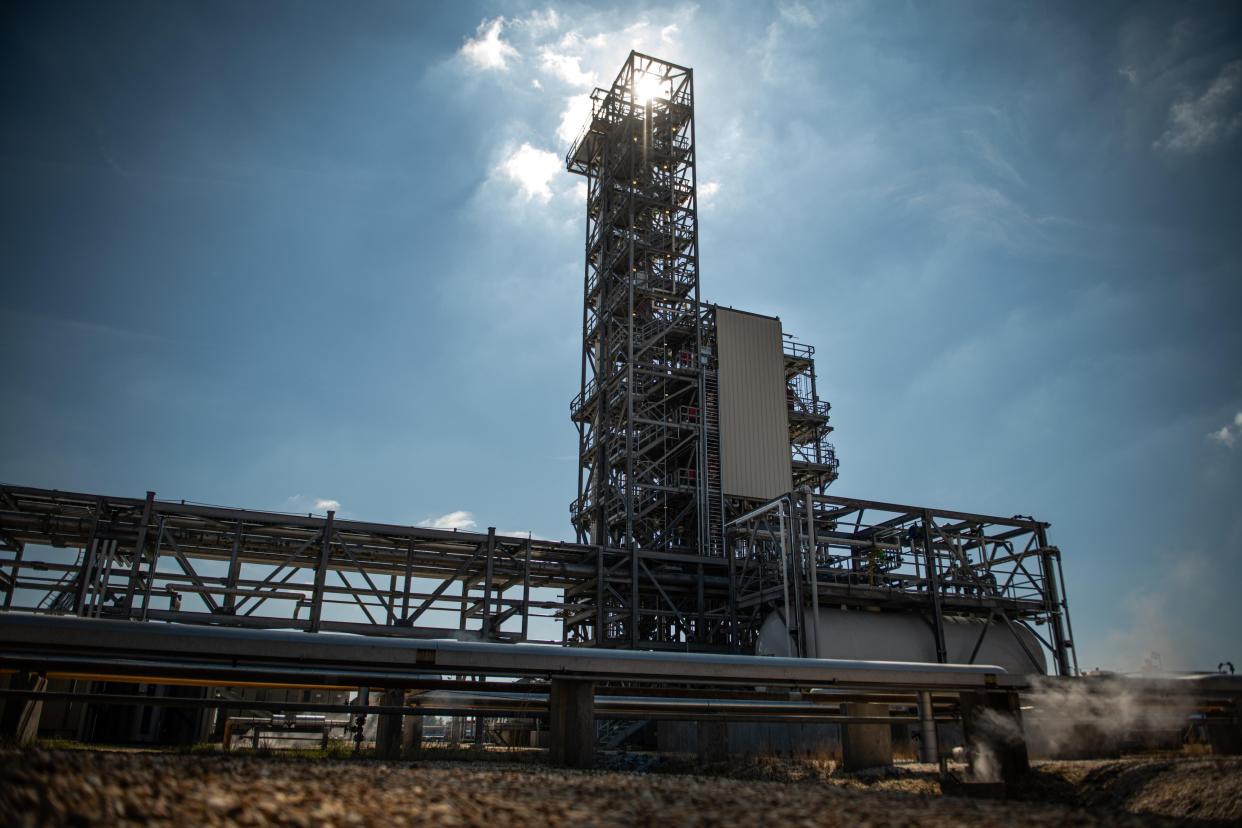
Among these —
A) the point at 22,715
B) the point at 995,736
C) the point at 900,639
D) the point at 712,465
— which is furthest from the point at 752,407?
the point at 22,715

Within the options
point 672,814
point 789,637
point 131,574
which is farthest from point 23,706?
point 789,637

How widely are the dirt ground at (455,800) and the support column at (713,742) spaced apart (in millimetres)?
6201

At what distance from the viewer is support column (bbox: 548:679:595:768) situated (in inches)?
428

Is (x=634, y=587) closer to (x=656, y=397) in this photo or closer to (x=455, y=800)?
(x=656, y=397)

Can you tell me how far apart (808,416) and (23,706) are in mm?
32665

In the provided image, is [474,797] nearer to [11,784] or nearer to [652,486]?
[11,784]

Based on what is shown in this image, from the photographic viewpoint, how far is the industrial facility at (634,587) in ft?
35.9

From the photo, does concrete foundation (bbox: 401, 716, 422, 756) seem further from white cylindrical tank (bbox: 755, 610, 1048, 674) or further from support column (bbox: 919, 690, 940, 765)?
white cylindrical tank (bbox: 755, 610, 1048, 674)

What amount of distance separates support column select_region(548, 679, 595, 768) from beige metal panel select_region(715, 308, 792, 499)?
69.7 feet

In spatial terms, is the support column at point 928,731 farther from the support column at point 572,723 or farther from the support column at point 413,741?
the support column at point 413,741

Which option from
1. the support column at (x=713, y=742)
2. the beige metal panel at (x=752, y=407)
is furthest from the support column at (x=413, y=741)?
the beige metal panel at (x=752, y=407)

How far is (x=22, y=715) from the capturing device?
11227 mm

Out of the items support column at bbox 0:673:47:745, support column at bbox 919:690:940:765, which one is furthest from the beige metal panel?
support column at bbox 0:673:47:745

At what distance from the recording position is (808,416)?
38.8 meters
